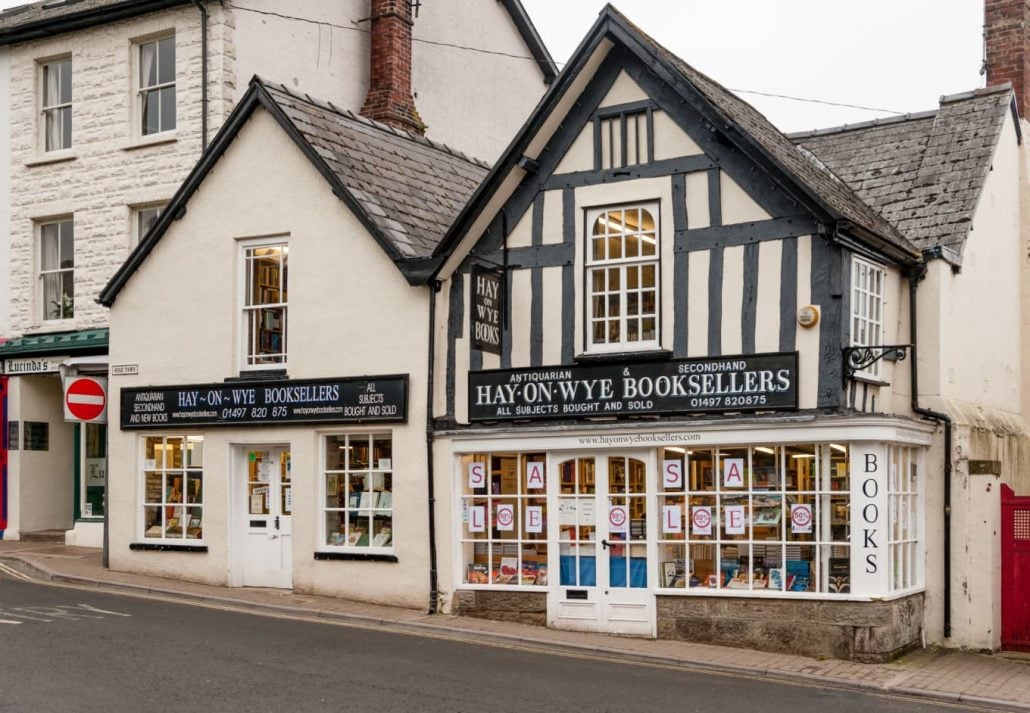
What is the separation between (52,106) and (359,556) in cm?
1171

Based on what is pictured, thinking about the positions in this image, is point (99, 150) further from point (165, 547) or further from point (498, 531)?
point (498, 531)

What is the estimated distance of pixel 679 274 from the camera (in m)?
15.3

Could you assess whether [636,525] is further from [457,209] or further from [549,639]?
[457,209]

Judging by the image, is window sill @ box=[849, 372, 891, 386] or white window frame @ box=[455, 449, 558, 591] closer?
window sill @ box=[849, 372, 891, 386]

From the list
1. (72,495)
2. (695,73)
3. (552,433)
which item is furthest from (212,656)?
(72,495)

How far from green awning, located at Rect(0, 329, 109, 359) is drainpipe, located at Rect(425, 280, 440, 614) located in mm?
7610

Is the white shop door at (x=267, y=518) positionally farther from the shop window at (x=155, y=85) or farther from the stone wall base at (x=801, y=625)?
the shop window at (x=155, y=85)

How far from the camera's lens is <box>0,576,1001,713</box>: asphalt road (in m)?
10.9

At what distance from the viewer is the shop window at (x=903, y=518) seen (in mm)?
14602

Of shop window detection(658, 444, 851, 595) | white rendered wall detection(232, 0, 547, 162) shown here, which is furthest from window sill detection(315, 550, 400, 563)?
white rendered wall detection(232, 0, 547, 162)

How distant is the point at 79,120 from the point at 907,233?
1464cm

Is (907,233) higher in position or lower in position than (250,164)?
lower

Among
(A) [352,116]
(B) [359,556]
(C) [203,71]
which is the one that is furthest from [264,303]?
(C) [203,71]

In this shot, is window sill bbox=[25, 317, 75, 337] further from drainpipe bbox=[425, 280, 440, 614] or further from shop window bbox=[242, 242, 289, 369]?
drainpipe bbox=[425, 280, 440, 614]
